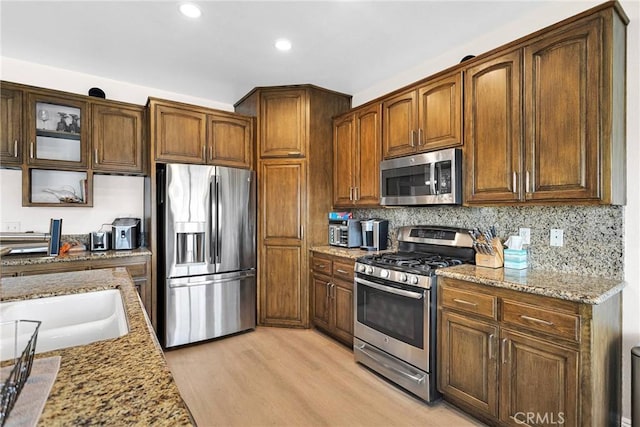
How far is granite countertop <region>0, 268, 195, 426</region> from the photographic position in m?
0.59

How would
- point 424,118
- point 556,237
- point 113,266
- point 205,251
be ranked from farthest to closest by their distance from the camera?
1. point 205,251
2. point 113,266
3. point 424,118
4. point 556,237

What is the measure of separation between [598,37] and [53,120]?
4.26 meters

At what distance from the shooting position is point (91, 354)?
86 centimetres

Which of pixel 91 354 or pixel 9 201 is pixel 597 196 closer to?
pixel 91 354

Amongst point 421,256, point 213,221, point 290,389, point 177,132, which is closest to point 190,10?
point 177,132

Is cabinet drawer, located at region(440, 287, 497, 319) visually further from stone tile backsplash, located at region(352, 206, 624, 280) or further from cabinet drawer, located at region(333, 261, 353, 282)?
cabinet drawer, located at region(333, 261, 353, 282)

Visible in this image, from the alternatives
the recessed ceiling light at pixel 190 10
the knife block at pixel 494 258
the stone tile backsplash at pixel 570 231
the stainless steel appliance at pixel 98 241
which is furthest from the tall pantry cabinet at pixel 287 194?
the knife block at pixel 494 258

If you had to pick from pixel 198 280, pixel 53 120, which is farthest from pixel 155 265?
pixel 53 120

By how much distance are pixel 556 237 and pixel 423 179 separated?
1.00 metres

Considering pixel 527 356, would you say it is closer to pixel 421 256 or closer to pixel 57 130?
pixel 421 256

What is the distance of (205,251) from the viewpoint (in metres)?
3.25

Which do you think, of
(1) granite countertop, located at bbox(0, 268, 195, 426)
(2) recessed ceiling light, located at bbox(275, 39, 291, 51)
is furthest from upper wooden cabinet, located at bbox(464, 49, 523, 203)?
(1) granite countertop, located at bbox(0, 268, 195, 426)

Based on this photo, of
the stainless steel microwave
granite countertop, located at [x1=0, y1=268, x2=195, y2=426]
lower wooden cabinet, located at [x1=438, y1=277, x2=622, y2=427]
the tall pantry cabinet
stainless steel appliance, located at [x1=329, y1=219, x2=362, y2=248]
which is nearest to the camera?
granite countertop, located at [x1=0, y1=268, x2=195, y2=426]

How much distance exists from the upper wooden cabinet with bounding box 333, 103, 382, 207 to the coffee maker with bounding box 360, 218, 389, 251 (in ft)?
0.72
